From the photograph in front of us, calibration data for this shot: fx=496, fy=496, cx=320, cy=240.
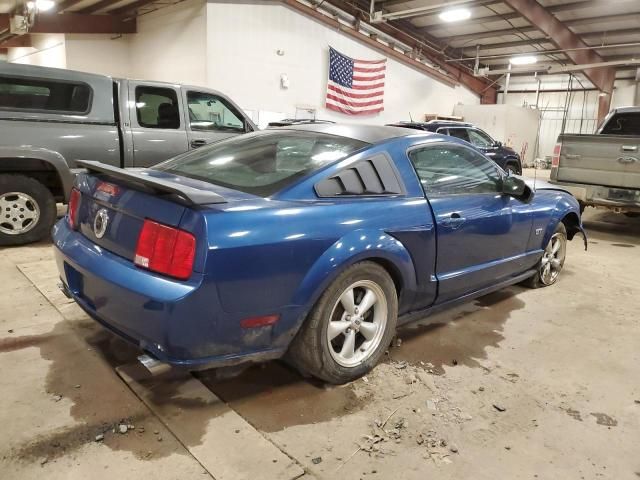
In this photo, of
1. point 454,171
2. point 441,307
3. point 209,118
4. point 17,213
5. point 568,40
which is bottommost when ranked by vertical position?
point 441,307

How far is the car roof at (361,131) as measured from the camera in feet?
9.99

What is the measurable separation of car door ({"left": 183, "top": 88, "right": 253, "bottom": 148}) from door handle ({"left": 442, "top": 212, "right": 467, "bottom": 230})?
3.83 m

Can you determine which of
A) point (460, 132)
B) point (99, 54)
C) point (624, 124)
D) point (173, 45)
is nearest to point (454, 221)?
point (624, 124)

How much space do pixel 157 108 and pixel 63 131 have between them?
3.70ft

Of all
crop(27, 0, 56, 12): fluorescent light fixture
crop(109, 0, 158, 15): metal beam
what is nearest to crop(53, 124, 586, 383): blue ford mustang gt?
crop(27, 0, 56, 12): fluorescent light fixture

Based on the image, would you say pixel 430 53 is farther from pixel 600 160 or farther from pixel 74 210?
pixel 74 210

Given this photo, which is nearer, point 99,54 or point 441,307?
point 441,307

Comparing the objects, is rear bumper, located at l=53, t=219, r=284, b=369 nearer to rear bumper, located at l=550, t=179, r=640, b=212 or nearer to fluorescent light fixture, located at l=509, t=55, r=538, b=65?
rear bumper, located at l=550, t=179, r=640, b=212

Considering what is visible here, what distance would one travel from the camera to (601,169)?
6766mm

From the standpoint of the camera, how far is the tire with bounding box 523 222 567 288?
4.55 meters

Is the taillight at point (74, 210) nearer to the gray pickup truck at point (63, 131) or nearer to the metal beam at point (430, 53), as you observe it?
the gray pickup truck at point (63, 131)

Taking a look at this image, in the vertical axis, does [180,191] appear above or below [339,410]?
above

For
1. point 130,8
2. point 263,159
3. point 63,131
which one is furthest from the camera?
point 130,8

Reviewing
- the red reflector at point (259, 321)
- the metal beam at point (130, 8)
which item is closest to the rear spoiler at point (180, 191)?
the red reflector at point (259, 321)
